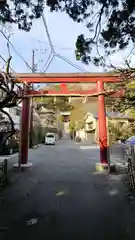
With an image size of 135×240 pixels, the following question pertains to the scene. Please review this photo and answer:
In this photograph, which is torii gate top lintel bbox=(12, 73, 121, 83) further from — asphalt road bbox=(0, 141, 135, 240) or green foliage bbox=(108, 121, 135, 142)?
asphalt road bbox=(0, 141, 135, 240)

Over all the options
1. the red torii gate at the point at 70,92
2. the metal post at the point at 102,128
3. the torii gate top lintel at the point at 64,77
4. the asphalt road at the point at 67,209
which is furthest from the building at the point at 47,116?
the asphalt road at the point at 67,209

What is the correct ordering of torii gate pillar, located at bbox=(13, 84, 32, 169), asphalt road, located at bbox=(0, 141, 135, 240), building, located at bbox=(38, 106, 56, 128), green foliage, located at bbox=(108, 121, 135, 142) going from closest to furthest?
1. asphalt road, located at bbox=(0, 141, 135, 240)
2. torii gate pillar, located at bbox=(13, 84, 32, 169)
3. green foliage, located at bbox=(108, 121, 135, 142)
4. building, located at bbox=(38, 106, 56, 128)

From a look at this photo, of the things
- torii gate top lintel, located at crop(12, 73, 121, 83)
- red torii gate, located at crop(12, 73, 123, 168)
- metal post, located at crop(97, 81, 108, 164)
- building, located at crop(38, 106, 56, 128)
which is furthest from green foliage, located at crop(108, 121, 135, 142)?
building, located at crop(38, 106, 56, 128)

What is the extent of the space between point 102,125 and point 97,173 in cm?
246

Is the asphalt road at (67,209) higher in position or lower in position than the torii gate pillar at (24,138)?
lower

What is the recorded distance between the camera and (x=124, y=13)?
5449 mm

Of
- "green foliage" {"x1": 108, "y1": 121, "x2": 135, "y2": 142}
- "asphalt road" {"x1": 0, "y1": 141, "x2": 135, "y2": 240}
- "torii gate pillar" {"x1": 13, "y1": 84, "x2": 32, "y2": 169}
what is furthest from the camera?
"green foliage" {"x1": 108, "y1": 121, "x2": 135, "y2": 142}

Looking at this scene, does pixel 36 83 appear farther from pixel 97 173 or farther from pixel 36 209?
pixel 36 209

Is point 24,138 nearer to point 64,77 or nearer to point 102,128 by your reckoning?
point 64,77

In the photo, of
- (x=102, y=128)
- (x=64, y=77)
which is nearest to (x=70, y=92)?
(x=64, y=77)

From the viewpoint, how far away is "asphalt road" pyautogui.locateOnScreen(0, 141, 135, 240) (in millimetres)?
5750

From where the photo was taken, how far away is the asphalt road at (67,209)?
575cm

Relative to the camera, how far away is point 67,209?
7.45 meters

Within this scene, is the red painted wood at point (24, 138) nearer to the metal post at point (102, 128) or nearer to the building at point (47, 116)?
the metal post at point (102, 128)
